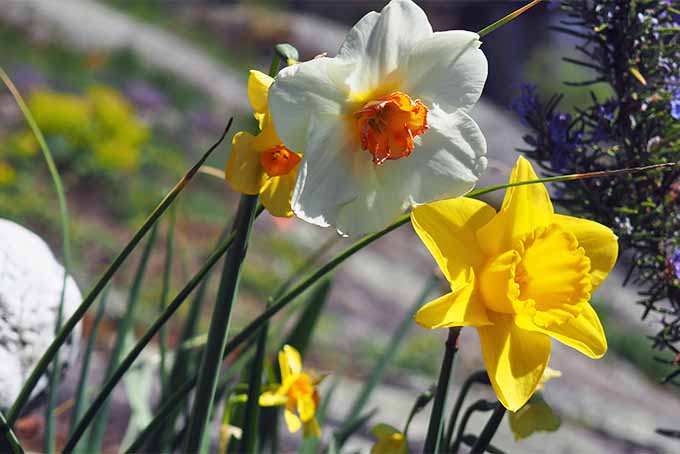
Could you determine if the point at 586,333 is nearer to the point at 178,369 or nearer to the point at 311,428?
the point at 311,428

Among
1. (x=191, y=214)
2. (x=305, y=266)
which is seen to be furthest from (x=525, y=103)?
(x=191, y=214)

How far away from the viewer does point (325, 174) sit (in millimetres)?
547

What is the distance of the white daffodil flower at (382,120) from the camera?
54 centimetres

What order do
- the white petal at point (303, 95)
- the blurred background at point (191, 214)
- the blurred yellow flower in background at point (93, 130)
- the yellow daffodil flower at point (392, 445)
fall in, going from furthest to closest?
the blurred yellow flower in background at point (93, 130) → the blurred background at point (191, 214) → the yellow daffodil flower at point (392, 445) → the white petal at point (303, 95)

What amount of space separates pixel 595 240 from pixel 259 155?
10.4 inches

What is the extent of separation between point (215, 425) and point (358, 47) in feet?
3.59

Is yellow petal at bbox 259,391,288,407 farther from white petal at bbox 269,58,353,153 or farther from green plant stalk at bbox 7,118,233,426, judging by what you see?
white petal at bbox 269,58,353,153

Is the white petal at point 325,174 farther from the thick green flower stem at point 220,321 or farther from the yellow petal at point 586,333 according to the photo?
the yellow petal at point 586,333

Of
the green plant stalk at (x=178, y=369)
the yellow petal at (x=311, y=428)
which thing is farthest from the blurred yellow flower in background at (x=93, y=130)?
the yellow petal at (x=311, y=428)

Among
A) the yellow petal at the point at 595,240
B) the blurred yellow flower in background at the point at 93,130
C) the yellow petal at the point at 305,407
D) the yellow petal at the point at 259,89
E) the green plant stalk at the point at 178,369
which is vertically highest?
the yellow petal at the point at 259,89

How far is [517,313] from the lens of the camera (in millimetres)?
607

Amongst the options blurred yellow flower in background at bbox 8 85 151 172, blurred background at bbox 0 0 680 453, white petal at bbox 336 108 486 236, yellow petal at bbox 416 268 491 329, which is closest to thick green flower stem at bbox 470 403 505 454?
yellow petal at bbox 416 268 491 329

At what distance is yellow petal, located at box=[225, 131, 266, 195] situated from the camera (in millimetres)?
571

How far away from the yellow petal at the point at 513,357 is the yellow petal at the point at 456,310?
2cm
